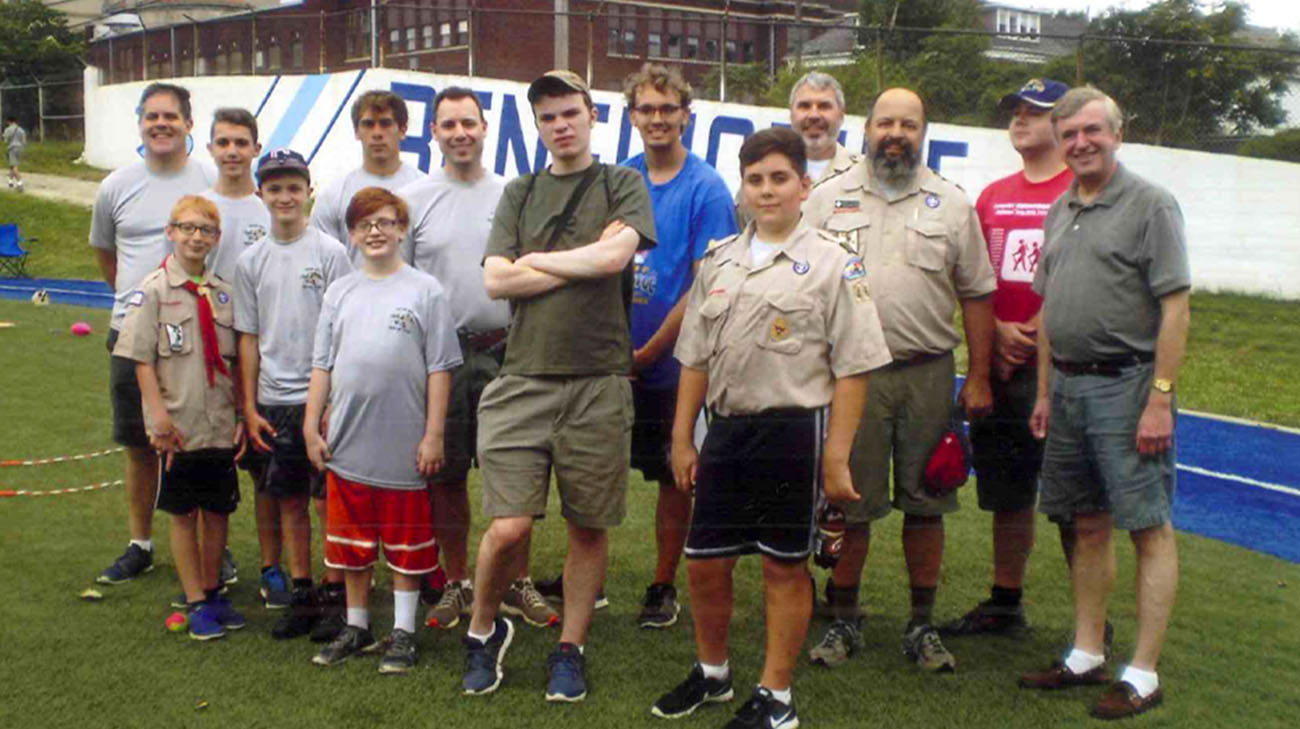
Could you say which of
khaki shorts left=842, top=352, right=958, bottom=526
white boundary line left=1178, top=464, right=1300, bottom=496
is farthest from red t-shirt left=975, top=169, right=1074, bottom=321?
white boundary line left=1178, top=464, right=1300, bottom=496

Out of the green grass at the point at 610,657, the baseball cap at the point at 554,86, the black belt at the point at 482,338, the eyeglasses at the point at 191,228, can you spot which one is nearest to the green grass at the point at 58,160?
the green grass at the point at 610,657

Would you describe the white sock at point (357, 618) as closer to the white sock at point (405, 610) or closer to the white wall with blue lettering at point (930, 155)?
the white sock at point (405, 610)

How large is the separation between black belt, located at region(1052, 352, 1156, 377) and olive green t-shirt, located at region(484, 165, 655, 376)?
1.39 meters

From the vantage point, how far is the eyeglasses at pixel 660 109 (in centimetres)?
447

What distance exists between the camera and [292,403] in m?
4.58

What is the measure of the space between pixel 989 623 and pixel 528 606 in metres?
1.73

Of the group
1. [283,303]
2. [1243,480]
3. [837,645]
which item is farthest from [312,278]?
[1243,480]

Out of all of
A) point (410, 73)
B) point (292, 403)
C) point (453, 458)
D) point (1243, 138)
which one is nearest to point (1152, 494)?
point (453, 458)

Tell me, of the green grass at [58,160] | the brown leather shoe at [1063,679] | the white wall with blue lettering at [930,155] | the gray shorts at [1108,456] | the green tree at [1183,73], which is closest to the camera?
the gray shorts at [1108,456]

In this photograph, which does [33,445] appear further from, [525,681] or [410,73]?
[410,73]

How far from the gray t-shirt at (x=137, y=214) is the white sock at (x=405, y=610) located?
63.3 inches

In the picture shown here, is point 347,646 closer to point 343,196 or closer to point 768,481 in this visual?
point 768,481

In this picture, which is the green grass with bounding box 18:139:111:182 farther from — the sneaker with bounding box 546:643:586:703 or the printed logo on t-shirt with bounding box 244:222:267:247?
the sneaker with bounding box 546:643:586:703

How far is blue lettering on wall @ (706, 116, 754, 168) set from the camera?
51.4ft
